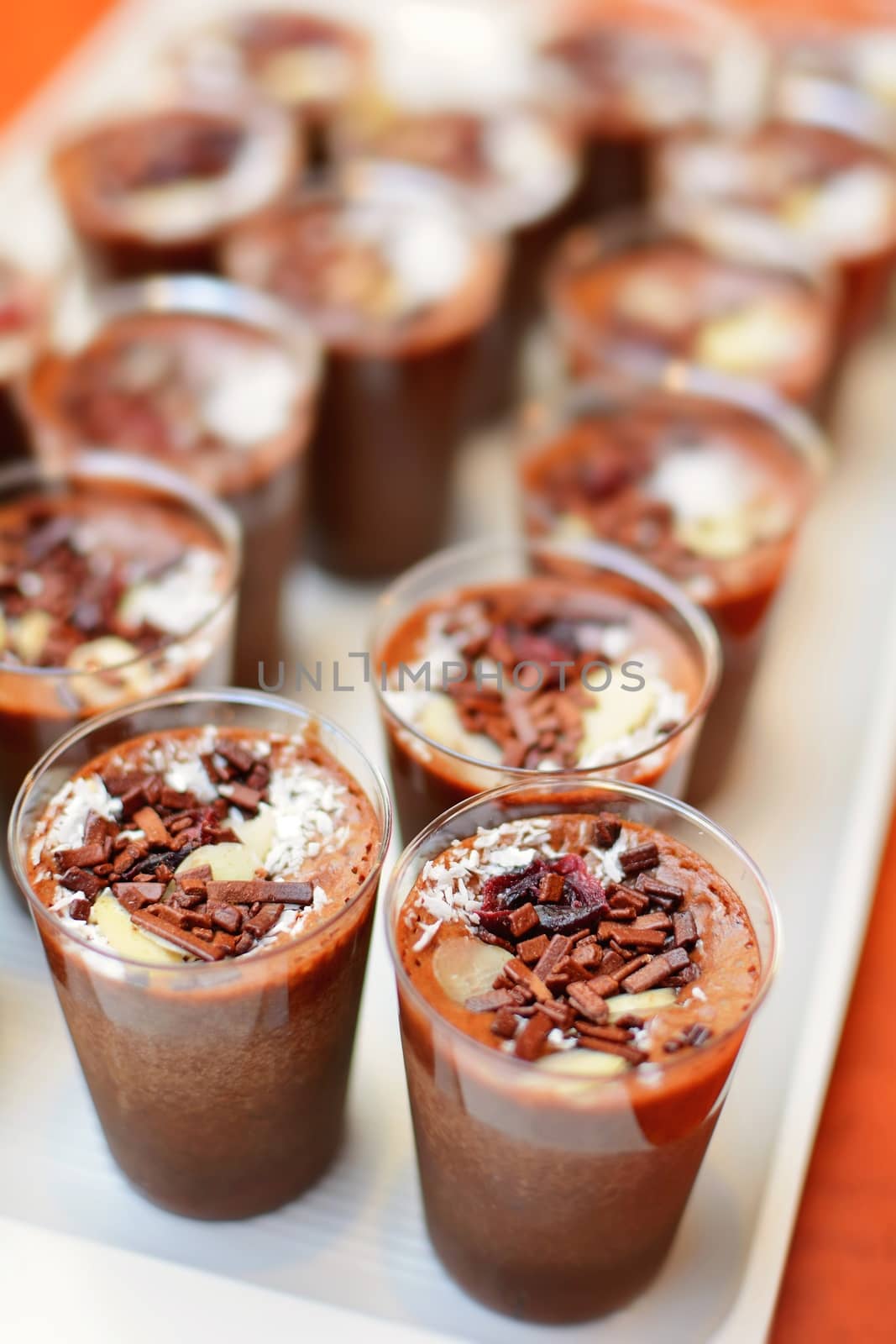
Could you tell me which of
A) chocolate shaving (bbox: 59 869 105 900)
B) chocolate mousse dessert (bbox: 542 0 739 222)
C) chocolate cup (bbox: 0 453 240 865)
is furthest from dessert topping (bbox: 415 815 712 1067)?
chocolate mousse dessert (bbox: 542 0 739 222)

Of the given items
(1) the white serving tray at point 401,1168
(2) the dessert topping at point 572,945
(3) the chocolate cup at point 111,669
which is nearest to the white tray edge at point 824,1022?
(1) the white serving tray at point 401,1168

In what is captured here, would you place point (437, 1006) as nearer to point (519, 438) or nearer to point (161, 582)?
point (161, 582)

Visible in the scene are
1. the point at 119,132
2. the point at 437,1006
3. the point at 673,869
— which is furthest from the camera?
the point at 119,132

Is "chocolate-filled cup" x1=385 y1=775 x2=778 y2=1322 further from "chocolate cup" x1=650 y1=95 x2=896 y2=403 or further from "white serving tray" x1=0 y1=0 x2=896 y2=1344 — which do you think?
"chocolate cup" x1=650 y1=95 x2=896 y2=403

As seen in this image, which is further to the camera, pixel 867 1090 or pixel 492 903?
pixel 867 1090

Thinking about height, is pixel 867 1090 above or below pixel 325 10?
below

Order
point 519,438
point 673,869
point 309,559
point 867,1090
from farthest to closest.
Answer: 1. point 309,559
2. point 519,438
3. point 867,1090
4. point 673,869

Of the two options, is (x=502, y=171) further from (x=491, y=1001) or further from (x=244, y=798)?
(x=491, y=1001)

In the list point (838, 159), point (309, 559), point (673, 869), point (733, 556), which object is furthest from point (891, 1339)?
point (838, 159)
